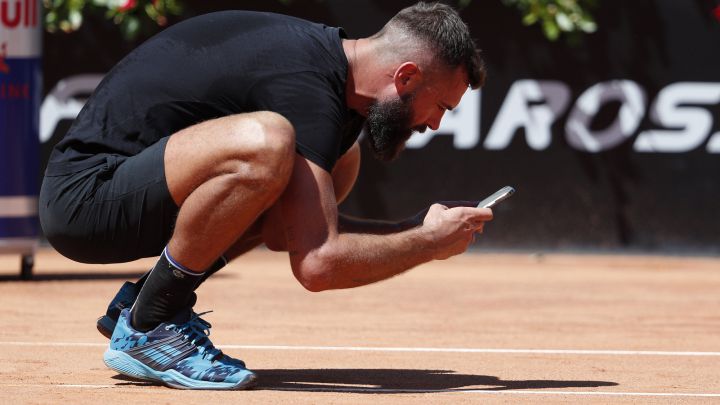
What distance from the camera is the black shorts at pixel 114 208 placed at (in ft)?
14.1

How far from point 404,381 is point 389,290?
3396 mm

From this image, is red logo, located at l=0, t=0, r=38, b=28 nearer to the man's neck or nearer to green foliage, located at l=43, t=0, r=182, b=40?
green foliage, located at l=43, t=0, r=182, b=40

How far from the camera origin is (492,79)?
34.4 ft

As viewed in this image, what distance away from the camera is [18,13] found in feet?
26.6

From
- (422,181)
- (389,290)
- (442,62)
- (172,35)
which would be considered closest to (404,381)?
(442,62)

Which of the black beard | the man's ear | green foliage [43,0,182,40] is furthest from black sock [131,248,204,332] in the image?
green foliage [43,0,182,40]

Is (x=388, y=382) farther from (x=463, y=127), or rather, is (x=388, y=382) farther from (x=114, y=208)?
(x=463, y=127)

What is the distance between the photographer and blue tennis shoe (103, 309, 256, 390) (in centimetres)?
434

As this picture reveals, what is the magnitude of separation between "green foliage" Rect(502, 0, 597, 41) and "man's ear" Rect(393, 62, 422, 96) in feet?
19.8

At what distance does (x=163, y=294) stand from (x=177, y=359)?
21 centimetres

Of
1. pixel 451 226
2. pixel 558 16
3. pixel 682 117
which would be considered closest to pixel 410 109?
pixel 451 226

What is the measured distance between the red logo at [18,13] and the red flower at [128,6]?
2.04 metres

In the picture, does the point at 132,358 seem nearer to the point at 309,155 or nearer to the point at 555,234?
the point at 309,155

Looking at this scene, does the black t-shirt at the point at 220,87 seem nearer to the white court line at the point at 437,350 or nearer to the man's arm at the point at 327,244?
the man's arm at the point at 327,244
